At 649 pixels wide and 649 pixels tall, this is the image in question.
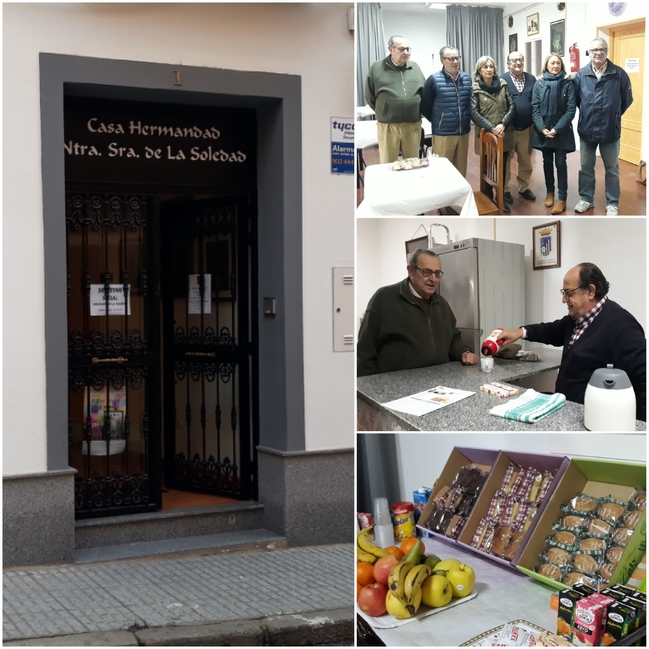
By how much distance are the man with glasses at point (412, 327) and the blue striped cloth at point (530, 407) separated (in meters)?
0.20

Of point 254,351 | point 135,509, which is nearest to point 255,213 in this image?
point 254,351

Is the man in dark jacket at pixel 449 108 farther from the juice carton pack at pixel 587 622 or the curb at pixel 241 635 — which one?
the curb at pixel 241 635

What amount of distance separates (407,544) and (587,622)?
60cm

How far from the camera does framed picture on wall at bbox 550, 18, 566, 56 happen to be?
280cm

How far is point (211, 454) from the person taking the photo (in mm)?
6828

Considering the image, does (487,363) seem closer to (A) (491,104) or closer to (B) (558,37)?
(A) (491,104)

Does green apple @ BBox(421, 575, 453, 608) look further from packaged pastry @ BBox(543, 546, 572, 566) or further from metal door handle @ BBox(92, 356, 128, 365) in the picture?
metal door handle @ BBox(92, 356, 128, 365)

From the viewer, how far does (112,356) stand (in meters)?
6.21

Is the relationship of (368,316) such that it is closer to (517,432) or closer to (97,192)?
(517,432)

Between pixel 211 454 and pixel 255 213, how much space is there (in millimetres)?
1869

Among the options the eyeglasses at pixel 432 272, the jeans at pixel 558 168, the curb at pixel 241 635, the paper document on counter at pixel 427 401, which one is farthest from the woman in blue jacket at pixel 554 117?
the curb at pixel 241 635

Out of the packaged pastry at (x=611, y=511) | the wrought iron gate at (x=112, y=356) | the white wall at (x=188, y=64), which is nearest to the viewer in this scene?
the packaged pastry at (x=611, y=511)

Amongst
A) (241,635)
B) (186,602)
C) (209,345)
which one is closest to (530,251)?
(241,635)

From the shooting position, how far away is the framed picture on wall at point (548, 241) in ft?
8.73
